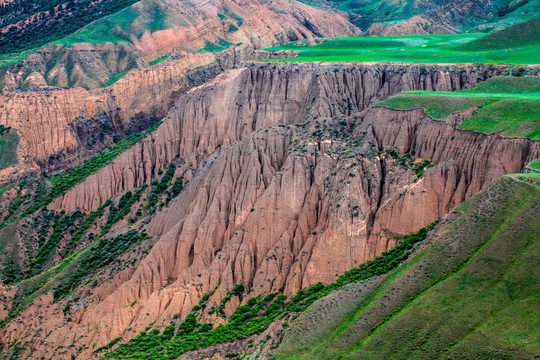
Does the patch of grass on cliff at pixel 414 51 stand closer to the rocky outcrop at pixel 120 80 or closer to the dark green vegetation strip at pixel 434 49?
the dark green vegetation strip at pixel 434 49

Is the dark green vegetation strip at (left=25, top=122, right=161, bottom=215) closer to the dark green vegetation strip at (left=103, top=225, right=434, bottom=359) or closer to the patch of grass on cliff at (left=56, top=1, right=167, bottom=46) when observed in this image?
the patch of grass on cliff at (left=56, top=1, right=167, bottom=46)

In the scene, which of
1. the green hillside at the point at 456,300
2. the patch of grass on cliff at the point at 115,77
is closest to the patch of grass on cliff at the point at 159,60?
the patch of grass on cliff at the point at 115,77

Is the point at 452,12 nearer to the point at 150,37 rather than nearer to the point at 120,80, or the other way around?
the point at 150,37

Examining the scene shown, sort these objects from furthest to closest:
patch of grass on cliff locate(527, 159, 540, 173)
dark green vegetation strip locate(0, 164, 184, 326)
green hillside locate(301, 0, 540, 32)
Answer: green hillside locate(301, 0, 540, 32), dark green vegetation strip locate(0, 164, 184, 326), patch of grass on cliff locate(527, 159, 540, 173)

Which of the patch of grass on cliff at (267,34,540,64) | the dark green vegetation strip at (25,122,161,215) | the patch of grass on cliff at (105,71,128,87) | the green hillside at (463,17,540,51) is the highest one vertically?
the green hillside at (463,17,540,51)

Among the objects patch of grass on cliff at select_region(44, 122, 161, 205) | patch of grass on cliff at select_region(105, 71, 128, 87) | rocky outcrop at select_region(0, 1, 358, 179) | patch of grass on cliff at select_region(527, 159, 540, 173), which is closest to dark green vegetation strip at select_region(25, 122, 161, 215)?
patch of grass on cliff at select_region(44, 122, 161, 205)

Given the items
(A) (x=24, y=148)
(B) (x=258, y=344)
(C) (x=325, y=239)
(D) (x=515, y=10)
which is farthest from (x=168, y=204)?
(D) (x=515, y=10)

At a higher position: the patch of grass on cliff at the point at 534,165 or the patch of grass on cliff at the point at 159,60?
the patch of grass on cliff at the point at 159,60
